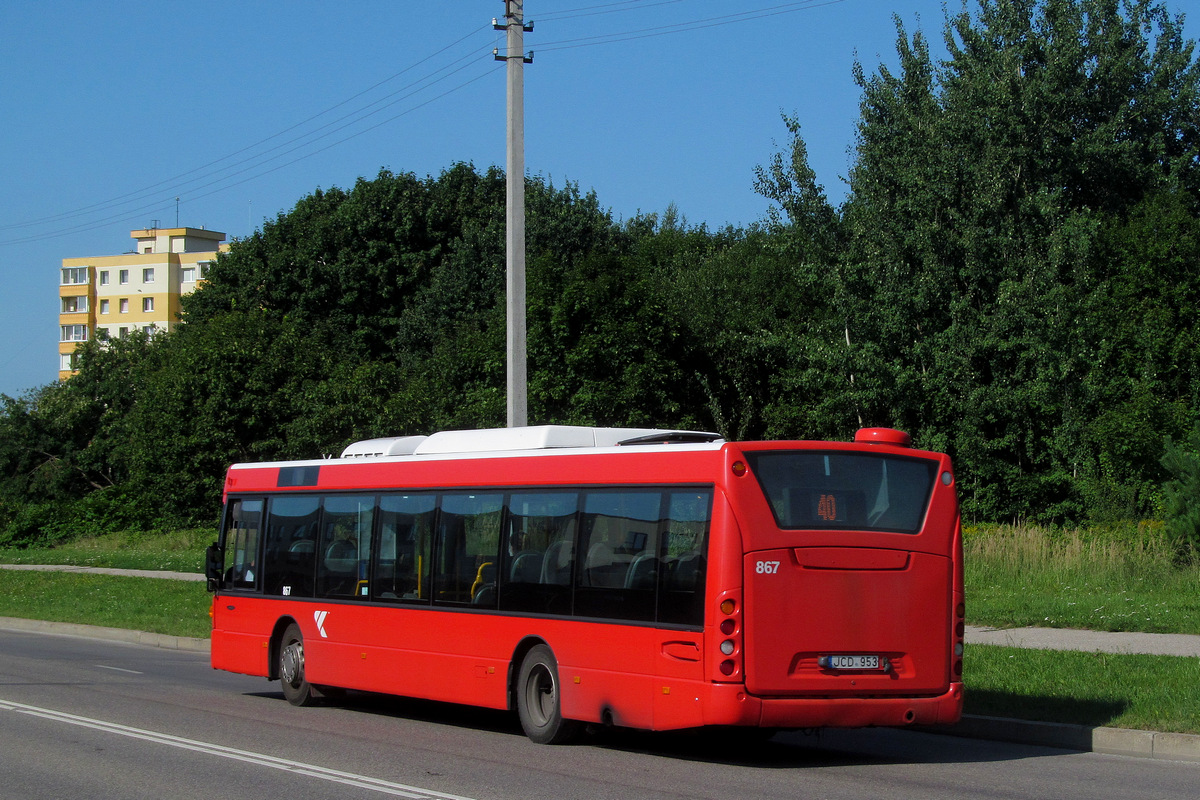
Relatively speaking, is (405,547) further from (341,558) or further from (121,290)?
(121,290)

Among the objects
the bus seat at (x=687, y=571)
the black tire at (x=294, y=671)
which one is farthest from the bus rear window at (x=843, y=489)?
the black tire at (x=294, y=671)

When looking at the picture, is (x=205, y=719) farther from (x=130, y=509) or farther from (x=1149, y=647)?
(x=130, y=509)

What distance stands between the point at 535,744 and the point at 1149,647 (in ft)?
23.7

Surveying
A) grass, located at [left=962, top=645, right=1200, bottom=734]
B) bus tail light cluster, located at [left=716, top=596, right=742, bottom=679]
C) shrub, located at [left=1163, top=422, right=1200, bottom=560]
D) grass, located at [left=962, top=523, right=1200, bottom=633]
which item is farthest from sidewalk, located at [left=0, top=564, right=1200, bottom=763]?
shrub, located at [left=1163, top=422, right=1200, bottom=560]

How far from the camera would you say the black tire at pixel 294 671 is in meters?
13.5

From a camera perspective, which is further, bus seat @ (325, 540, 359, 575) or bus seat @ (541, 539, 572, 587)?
bus seat @ (325, 540, 359, 575)

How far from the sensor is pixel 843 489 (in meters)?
9.36

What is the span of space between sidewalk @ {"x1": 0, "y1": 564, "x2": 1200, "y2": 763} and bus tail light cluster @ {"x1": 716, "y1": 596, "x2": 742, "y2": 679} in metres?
3.14

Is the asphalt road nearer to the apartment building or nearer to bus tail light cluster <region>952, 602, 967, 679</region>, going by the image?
bus tail light cluster <region>952, 602, 967, 679</region>

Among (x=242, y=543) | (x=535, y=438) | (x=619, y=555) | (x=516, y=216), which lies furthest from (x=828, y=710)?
(x=516, y=216)

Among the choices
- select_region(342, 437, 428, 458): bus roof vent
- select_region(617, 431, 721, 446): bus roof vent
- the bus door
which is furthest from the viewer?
select_region(342, 437, 428, 458): bus roof vent

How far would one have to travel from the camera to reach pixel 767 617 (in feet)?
29.3

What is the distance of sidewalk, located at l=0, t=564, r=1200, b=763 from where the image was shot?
31.8 feet

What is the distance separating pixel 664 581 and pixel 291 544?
5880 mm
